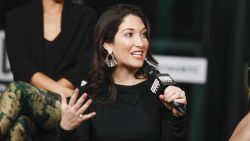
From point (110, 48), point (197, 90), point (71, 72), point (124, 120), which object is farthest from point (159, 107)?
point (197, 90)

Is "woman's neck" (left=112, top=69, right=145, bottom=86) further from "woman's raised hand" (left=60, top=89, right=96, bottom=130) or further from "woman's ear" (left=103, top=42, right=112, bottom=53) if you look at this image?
"woman's raised hand" (left=60, top=89, right=96, bottom=130)

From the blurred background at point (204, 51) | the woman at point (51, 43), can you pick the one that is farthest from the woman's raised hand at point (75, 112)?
the blurred background at point (204, 51)

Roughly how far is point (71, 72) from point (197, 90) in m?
1.85

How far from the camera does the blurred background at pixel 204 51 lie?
232 inches

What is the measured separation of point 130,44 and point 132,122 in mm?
415

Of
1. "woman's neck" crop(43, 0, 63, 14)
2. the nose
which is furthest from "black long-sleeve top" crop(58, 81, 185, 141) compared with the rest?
"woman's neck" crop(43, 0, 63, 14)

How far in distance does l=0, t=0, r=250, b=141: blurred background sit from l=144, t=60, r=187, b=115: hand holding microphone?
8.14 ft

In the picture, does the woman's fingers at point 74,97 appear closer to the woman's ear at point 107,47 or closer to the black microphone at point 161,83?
the black microphone at point 161,83

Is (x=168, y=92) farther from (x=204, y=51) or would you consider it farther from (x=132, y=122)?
(x=204, y=51)

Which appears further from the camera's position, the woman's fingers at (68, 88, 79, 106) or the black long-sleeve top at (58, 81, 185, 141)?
the black long-sleeve top at (58, 81, 185, 141)

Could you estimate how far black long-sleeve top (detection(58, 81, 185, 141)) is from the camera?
347 cm

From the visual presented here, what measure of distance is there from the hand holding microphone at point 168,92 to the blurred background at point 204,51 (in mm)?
2481

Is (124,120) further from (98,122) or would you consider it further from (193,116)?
(193,116)

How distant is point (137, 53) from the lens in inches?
145
